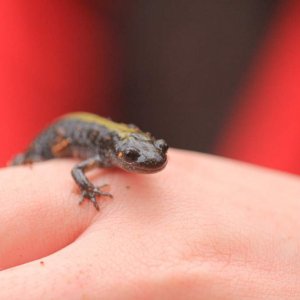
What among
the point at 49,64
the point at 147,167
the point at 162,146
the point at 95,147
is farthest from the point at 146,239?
the point at 49,64

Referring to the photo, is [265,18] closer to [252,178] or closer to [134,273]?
[252,178]

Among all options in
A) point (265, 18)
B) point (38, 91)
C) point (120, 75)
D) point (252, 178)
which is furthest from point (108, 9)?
point (252, 178)

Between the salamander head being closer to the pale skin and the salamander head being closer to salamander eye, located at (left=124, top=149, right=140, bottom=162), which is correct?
salamander eye, located at (left=124, top=149, right=140, bottom=162)

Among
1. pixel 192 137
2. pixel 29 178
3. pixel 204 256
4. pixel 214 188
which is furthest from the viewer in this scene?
pixel 192 137

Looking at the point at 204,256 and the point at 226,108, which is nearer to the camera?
the point at 204,256

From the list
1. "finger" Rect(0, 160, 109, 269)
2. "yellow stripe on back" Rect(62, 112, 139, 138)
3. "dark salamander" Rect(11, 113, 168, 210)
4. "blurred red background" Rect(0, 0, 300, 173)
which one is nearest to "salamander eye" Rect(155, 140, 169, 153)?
"dark salamander" Rect(11, 113, 168, 210)

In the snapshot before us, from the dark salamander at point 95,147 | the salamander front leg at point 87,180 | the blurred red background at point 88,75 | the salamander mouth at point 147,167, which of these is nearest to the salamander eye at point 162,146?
the dark salamander at point 95,147

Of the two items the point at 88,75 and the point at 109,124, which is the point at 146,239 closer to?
the point at 109,124
